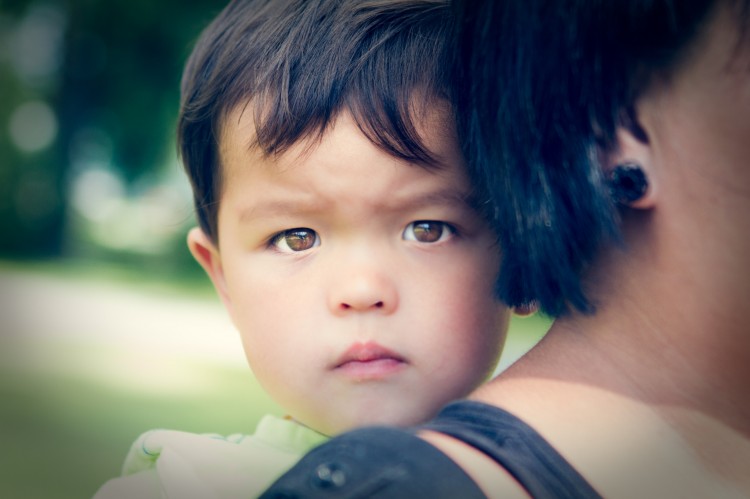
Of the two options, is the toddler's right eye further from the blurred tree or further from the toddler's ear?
the blurred tree

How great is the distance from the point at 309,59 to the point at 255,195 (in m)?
0.23

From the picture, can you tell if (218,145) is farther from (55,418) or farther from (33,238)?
(33,238)

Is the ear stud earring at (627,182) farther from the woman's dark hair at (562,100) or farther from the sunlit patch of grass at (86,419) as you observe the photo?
the sunlit patch of grass at (86,419)

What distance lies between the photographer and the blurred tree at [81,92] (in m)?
12.8

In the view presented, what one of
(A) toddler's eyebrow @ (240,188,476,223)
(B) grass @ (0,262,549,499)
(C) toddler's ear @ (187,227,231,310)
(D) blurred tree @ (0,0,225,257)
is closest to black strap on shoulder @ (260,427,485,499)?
(A) toddler's eyebrow @ (240,188,476,223)

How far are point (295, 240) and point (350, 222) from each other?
0.40 ft

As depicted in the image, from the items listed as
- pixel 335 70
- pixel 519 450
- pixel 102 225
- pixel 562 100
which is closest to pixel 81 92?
pixel 102 225

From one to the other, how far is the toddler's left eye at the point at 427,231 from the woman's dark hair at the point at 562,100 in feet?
0.61

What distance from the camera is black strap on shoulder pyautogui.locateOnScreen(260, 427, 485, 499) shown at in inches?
37.6

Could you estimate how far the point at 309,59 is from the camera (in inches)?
52.6

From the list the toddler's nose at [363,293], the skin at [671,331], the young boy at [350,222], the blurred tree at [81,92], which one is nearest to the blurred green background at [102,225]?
the blurred tree at [81,92]

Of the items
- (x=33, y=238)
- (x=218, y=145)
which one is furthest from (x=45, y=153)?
(x=218, y=145)

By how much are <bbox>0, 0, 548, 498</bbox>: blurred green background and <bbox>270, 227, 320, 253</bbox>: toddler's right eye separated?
4559 millimetres

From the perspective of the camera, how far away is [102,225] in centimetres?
1582
